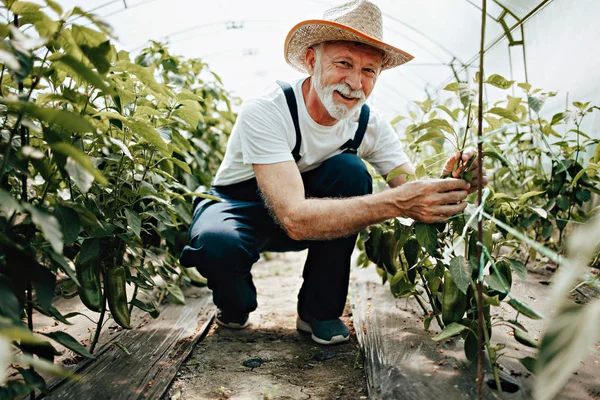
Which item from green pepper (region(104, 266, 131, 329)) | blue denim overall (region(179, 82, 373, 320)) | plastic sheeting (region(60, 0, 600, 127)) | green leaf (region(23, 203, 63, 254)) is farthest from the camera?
plastic sheeting (region(60, 0, 600, 127))

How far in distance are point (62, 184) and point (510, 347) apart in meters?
1.60

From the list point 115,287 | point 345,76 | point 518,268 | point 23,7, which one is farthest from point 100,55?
point 518,268

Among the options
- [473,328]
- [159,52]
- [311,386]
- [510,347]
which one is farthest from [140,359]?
[159,52]

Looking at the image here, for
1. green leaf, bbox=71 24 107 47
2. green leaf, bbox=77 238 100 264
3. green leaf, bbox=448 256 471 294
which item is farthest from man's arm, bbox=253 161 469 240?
green leaf, bbox=71 24 107 47

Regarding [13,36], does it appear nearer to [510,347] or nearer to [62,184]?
[62,184]

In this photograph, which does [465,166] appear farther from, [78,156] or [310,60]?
[78,156]

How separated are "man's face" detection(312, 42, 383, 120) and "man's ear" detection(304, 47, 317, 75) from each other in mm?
102

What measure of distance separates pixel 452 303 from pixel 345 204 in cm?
42

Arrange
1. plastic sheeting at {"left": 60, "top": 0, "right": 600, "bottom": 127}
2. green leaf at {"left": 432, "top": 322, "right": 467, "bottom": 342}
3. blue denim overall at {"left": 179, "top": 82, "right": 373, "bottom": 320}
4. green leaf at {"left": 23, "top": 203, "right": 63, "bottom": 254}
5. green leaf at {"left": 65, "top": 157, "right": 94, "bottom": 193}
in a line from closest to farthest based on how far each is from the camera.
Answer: green leaf at {"left": 23, "top": 203, "right": 63, "bottom": 254} < green leaf at {"left": 65, "top": 157, "right": 94, "bottom": 193} < green leaf at {"left": 432, "top": 322, "right": 467, "bottom": 342} < blue denim overall at {"left": 179, "top": 82, "right": 373, "bottom": 320} < plastic sheeting at {"left": 60, "top": 0, "right": 600, "bottom": 127}

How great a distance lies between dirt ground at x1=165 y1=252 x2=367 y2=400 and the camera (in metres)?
1.43

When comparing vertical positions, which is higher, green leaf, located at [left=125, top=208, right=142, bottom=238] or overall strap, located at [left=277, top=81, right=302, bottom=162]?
overall strap, located at [left=277, top=81, right=302, bottom=162]

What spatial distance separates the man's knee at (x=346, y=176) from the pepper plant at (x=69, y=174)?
54cm

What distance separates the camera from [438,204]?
4.51 feet

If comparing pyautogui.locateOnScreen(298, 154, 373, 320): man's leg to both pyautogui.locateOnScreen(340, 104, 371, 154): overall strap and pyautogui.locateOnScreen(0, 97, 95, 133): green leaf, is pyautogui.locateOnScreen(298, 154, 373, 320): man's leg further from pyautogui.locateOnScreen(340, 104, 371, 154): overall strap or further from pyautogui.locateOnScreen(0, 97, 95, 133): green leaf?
pyautogui.locateOnScreen(0, 97, 95, 133): green leaf
